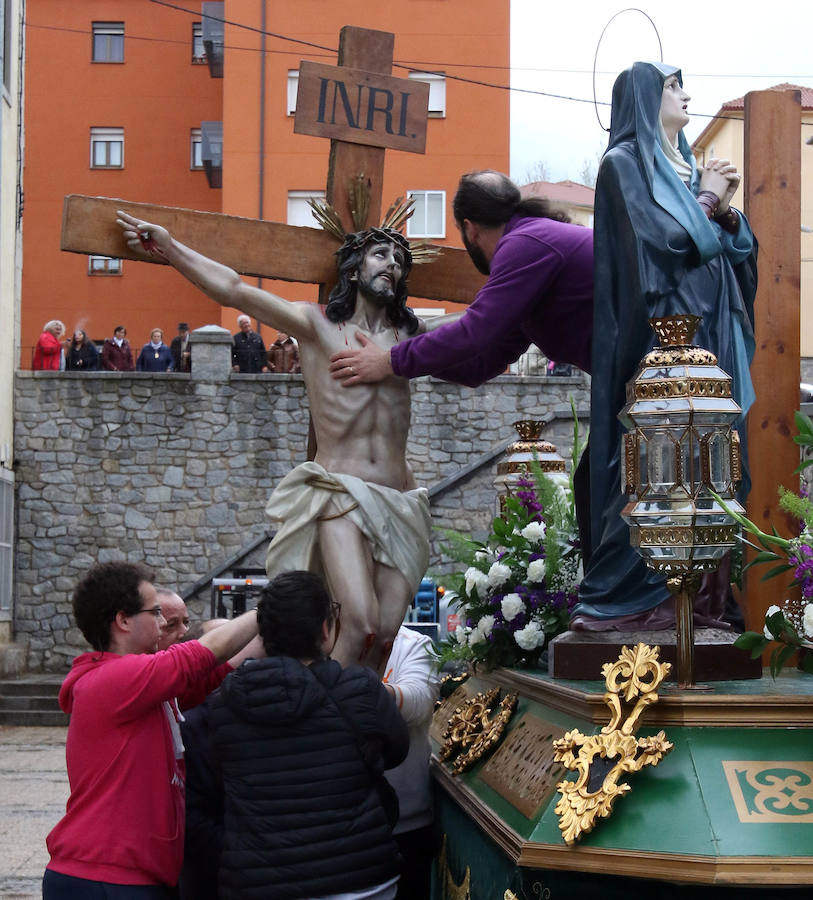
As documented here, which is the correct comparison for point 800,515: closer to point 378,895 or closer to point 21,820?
point 378,895

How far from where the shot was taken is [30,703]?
52.7 feet

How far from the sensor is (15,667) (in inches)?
711

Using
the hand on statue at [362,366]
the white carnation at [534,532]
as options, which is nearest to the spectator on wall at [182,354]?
the hand on statue at [362,366]

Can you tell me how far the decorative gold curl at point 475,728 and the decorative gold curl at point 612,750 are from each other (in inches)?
30.2

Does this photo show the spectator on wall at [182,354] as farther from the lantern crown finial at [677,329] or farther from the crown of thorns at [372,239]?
the lantern crown finial at [677,329]

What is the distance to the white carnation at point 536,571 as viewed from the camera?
393 cm

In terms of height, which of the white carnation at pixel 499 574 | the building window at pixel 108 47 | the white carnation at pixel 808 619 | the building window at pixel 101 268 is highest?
the building window at pixel 108 47

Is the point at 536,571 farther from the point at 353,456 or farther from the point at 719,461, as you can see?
the point at 719,461

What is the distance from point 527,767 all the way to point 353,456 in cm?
152

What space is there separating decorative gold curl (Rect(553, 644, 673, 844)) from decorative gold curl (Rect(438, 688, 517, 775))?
2.52ft

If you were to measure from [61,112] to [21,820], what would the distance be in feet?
76.3

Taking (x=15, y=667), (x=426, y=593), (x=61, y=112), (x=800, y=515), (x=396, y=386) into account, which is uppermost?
(x=61, y=112)

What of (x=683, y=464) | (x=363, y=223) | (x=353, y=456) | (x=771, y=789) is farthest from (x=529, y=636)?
(x=363, y=223)

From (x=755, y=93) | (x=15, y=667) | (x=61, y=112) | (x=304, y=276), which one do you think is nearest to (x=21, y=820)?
(x=304, y=276)
